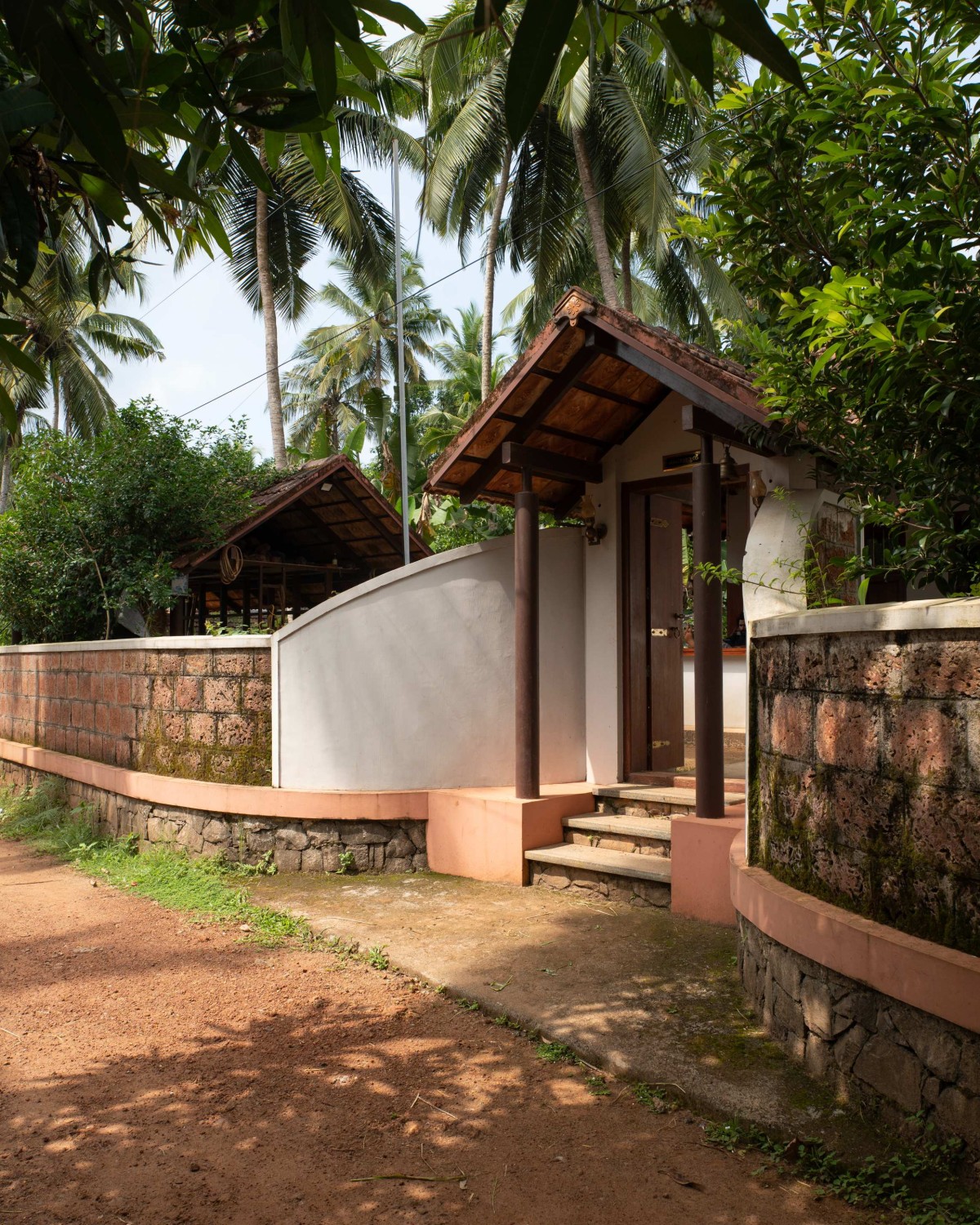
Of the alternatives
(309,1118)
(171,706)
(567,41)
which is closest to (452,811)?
(171,706)

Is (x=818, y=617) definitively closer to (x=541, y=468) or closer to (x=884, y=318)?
(x=884, y=318)

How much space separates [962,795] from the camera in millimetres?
3281

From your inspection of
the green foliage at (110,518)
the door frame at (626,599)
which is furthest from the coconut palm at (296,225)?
the door frame at (626,599)

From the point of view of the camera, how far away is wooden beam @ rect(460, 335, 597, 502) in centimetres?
727

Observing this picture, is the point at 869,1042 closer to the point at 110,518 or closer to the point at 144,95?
the point at 144,95

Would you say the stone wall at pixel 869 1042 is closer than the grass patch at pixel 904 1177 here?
No

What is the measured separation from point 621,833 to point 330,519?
29.3ft

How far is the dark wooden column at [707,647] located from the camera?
641 cm

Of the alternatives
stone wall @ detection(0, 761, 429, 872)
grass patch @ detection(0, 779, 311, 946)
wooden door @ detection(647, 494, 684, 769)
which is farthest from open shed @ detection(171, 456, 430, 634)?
wooden door @ detection(647, 494, 684, 769)

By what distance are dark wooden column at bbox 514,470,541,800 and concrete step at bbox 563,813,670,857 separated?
16.6 inches

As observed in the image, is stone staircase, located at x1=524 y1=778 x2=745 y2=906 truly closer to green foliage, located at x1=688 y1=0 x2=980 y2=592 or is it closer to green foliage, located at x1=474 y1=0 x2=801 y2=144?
green foliage, located at x1=688 y1=0 x2=980 y2=592

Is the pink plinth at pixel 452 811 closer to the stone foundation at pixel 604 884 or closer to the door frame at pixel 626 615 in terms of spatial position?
the stone foundation at pixel 604 884

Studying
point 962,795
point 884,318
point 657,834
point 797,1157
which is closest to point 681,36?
point 884,318

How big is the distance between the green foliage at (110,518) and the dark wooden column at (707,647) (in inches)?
290
